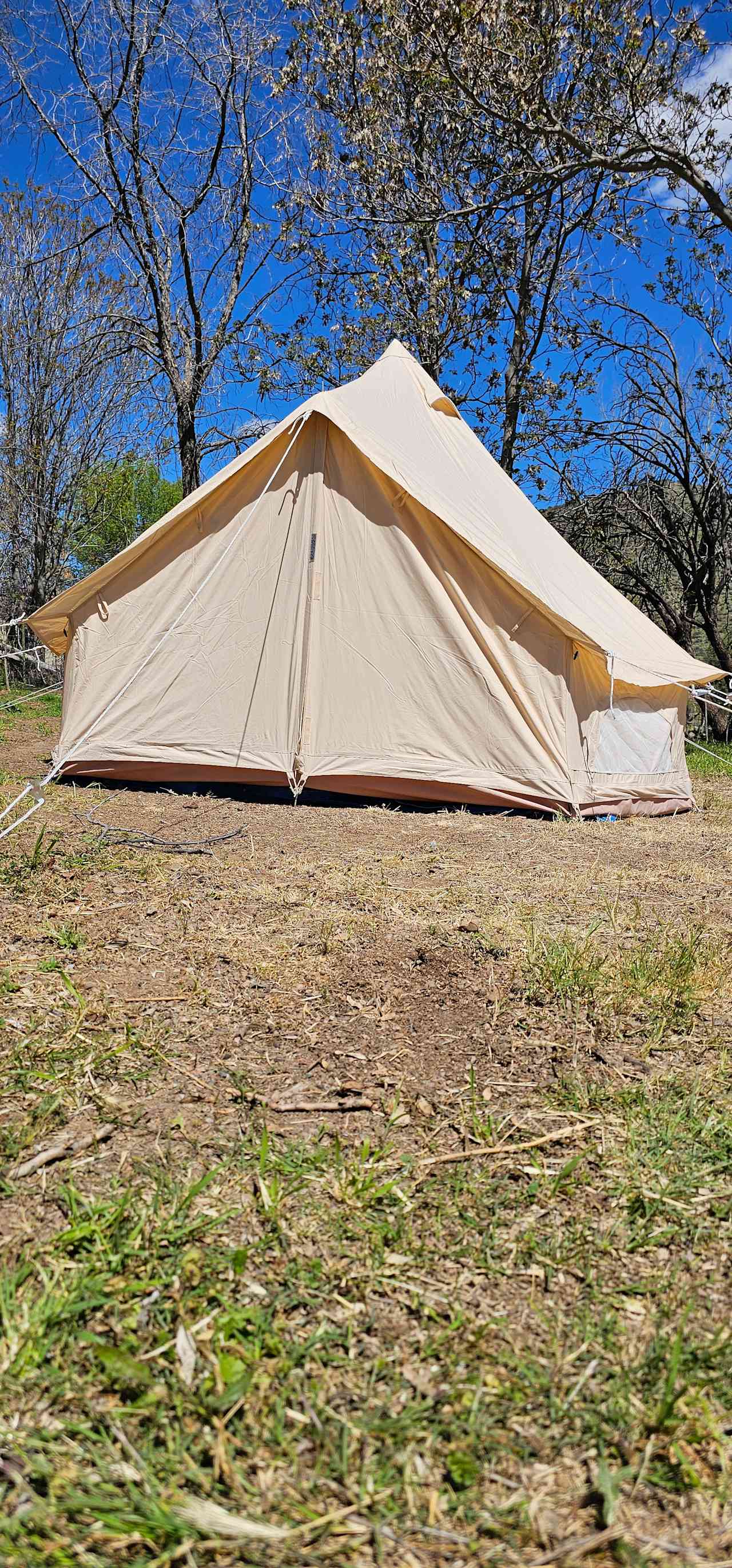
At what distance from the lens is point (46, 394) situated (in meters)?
16.0

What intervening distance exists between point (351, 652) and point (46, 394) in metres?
13.1

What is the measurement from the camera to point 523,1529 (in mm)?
1039

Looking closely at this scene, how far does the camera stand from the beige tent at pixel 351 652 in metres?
5.55

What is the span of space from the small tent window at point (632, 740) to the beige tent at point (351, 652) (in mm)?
15

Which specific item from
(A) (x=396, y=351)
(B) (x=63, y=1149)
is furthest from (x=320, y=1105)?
(A) (x=396, y=351)

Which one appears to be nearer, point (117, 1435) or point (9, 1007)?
point (117, 1435)

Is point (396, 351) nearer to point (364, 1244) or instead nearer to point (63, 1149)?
point (63, 1149)

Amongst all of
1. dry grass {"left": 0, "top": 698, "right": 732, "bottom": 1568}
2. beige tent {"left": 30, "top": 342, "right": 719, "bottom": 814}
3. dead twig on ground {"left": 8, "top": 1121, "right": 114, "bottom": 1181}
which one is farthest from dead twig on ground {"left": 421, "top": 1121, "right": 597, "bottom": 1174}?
beige tent {"left": 30, "top": 342, "right": 719, "bottom": 814}

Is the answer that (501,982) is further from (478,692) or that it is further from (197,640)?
(197,640)

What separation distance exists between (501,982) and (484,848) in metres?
1.99

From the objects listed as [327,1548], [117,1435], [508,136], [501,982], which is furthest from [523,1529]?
[508,136]

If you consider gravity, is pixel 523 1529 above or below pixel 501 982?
below

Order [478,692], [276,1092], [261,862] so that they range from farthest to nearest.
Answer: [478,692], [261,862], [276,1092]

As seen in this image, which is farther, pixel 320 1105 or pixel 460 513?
pixel 460 513
